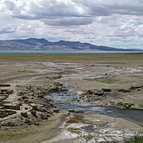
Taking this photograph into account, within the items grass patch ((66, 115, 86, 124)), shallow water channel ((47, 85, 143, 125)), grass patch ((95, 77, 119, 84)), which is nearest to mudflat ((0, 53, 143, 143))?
grass patch ((66, 115, 86, 124))

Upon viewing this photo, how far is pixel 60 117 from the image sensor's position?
3481 centimetres

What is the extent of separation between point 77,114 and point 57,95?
13.1 m

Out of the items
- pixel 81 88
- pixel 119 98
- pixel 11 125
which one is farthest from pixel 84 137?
pixel 81 88

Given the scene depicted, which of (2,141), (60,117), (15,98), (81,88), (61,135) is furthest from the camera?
(81,88)

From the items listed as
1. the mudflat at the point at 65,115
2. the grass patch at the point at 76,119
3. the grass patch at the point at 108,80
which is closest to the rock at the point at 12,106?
the mudflat at the point at 65,115

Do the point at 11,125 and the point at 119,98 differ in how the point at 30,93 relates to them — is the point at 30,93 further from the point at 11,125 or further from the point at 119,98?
the point at 11,125

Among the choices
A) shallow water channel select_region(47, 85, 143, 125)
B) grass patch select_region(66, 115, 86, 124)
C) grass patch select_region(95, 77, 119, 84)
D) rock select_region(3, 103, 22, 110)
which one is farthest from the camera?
grass patch select_region(95, 77, 119, 84)

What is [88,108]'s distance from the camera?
40969mm

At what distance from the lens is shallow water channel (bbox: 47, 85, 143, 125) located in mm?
37125

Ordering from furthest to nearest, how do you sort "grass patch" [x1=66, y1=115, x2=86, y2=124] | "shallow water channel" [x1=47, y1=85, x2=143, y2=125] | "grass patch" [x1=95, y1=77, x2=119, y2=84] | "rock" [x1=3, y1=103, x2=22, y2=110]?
"grass patch" [x1=95, y1=77, x2=119, y2=84]
"shallow water channel" [x1=47, y1=85, x2=143, y2=125]
"rock" [x1=3, y1=103, x2=22, y2=110]
"grass patch" [x1=66, y1=115, x2=86, y2=124]

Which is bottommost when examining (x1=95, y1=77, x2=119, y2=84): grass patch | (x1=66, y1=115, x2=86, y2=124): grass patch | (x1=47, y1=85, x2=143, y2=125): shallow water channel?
(x1=47, y1=85, x2=143, y2=125): shallow water channel

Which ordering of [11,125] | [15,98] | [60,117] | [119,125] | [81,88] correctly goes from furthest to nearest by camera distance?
[81,88]
[15,98]
[60,117]
[119,125]
[11,125]

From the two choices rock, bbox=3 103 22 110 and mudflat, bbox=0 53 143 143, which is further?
rock, bbox=3 103 22 110

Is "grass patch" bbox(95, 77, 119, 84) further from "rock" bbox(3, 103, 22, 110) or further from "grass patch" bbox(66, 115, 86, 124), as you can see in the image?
"rock" bbox(3, 103, 22, 110)
